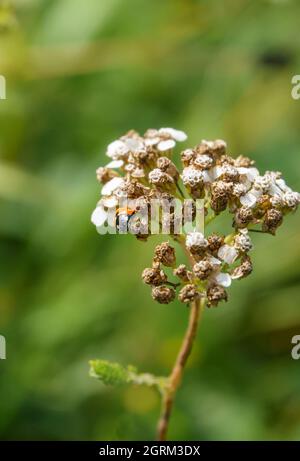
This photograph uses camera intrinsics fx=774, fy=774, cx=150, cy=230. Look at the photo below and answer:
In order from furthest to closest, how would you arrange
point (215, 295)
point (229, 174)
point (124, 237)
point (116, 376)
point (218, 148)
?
point (124, 237) → point (218, 148) → point (116, 376) → point (229, 174) → point (215, 295)

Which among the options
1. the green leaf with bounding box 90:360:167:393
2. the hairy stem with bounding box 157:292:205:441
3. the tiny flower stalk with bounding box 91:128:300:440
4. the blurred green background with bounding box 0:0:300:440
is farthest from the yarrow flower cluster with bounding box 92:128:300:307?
the blurred green background with bounding box 0:0:300:440

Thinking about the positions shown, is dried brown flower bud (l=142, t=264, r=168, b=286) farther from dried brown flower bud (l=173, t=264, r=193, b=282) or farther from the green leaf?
the green leaf

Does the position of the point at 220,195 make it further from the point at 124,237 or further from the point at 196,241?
the point at 124,237

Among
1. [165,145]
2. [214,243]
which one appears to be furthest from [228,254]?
[165,145]

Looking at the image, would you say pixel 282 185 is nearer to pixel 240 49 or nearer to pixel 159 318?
pixel 159 318

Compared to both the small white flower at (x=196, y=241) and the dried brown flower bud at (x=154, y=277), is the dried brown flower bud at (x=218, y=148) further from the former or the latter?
the dried brown flower bud at (x=154, y=277)

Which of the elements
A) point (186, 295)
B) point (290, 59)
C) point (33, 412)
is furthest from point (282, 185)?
point (290, 59)
